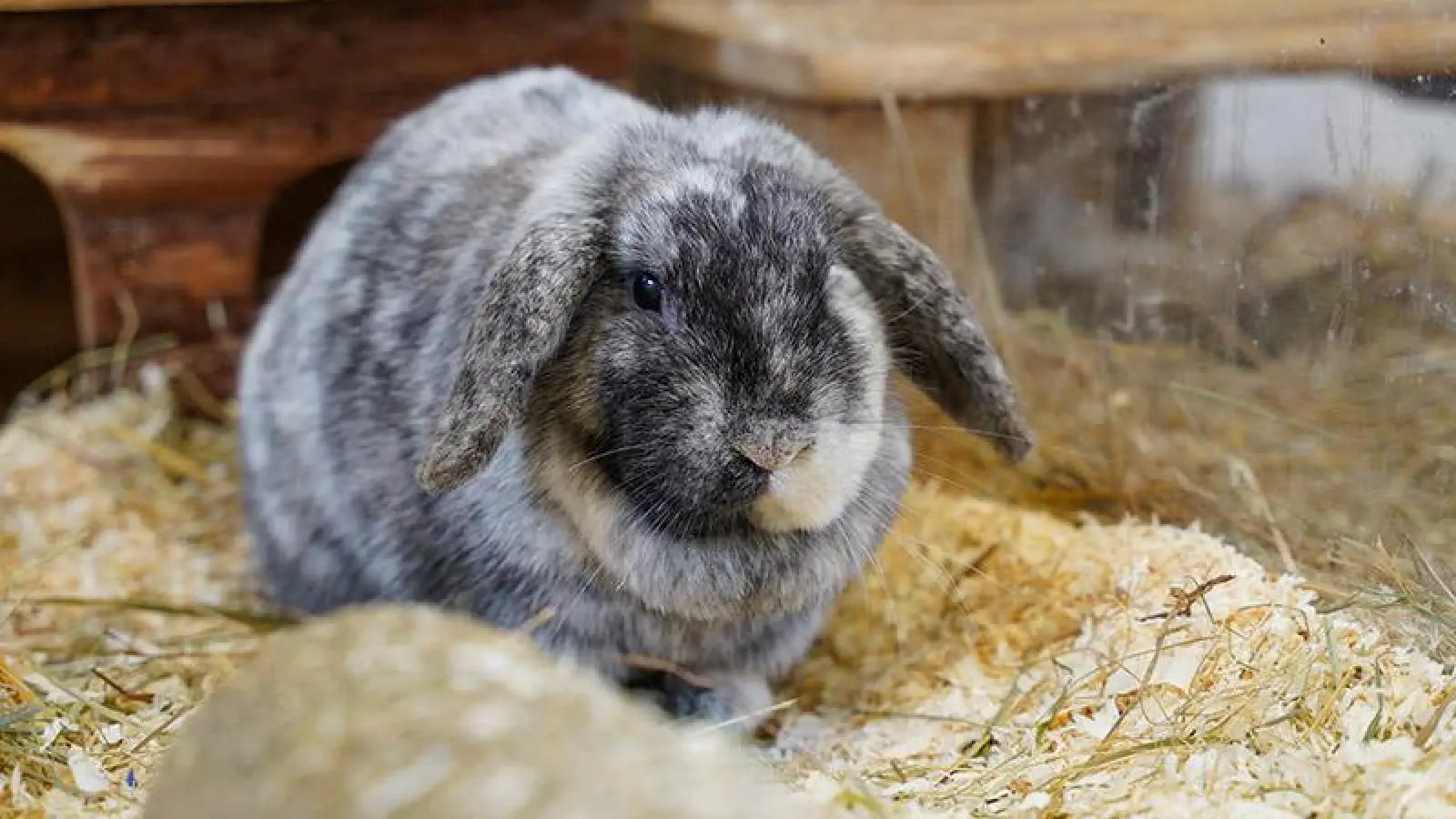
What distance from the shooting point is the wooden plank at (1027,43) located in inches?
126

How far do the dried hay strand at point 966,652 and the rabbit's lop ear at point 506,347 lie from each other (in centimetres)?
70

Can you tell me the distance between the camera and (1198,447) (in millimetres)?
3686

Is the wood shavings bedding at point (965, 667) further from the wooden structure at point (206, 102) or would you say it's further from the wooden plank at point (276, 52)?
the wooden plank at point (276, 52)

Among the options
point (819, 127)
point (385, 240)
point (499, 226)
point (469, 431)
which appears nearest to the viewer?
point (469, 431)

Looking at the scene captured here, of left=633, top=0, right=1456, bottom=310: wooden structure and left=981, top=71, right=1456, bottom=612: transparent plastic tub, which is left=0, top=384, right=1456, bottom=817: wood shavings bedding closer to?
left=981, top=71, right=1456, bottom=612: transparent plastic tub

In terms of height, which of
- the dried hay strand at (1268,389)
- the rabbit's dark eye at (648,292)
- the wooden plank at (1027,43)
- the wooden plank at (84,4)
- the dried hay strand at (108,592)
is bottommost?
the dried hay strand at (108,592)

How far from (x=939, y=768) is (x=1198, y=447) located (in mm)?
1390

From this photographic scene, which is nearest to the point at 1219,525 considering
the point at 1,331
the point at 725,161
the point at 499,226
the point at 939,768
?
the point at 939,768

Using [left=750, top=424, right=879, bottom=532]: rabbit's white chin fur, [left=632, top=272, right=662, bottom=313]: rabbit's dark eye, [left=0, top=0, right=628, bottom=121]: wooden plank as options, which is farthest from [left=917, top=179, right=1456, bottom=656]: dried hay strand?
[left=0, top=0, right=628, bottom=121]: wooden plank

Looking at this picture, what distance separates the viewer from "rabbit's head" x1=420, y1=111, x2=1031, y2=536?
8.26 feet

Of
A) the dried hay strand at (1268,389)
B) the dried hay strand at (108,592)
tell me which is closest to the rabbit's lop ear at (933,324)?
the dried hay strand at (1268,389)

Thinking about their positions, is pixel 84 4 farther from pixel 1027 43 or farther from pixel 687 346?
pixel 1027 43

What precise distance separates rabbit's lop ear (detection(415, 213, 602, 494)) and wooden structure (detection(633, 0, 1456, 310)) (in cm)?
139

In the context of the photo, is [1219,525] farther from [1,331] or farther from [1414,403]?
[1,331]
